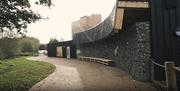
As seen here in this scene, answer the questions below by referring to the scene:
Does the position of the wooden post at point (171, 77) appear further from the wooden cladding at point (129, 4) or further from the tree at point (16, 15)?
the tree at point (16, 15)

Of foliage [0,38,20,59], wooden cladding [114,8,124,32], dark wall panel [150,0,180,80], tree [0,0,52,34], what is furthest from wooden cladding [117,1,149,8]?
foliage [0,38,20,59]

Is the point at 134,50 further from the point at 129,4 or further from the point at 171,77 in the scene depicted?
the point at 171,77

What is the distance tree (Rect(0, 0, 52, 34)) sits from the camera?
13.1 meters

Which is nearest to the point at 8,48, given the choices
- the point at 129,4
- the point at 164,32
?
the point at 129,4

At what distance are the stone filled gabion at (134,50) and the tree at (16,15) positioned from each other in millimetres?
4498

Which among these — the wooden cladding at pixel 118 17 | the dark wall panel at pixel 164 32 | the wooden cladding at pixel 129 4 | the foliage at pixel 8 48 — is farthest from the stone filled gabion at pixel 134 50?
the foliage at pixel 8 48

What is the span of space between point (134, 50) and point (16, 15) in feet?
18.9

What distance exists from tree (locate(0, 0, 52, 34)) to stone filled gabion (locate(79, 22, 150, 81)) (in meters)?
4.50

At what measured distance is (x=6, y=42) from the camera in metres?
45.4

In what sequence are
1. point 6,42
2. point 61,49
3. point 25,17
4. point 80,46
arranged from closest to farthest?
1. point 25,17
2. point 80,46
3. point 61,49
4. point 6,42

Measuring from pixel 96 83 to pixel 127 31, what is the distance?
4.19 meters

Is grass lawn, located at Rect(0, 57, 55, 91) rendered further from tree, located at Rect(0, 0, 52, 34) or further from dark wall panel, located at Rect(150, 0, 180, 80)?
dark wall panel, located at Rect(150, 0, 180, 80)

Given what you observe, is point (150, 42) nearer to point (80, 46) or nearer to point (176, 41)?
point (176, 41)

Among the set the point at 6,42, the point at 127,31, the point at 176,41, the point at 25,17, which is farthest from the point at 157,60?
the point at 6,42
